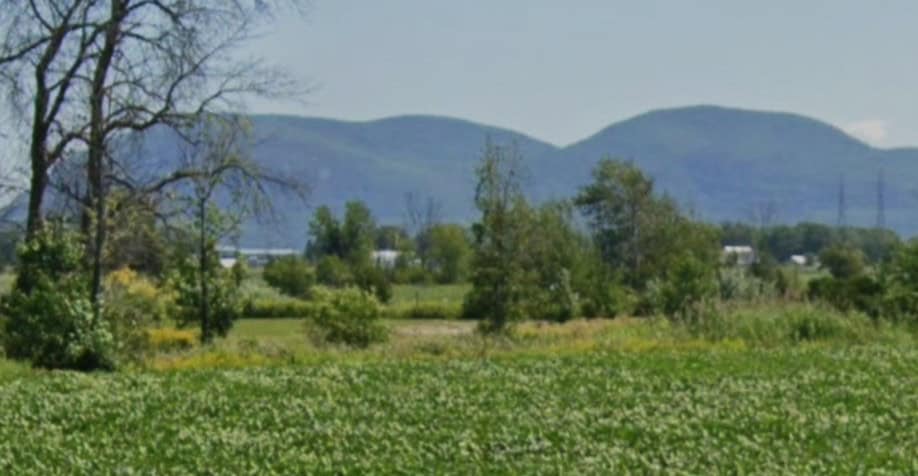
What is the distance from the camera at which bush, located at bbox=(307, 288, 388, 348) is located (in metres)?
25.3

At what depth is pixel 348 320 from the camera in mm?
25469

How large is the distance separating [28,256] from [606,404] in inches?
425

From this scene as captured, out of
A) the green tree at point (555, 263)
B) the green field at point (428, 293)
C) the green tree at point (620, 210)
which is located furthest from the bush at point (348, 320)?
the green tree at point (620, 210)

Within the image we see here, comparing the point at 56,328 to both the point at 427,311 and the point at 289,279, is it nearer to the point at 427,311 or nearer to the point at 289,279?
the point at 427,311

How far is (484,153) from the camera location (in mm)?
31078

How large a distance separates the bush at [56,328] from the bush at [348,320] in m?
6.64

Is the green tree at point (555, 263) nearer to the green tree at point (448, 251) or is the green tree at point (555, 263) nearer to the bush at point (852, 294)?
the bush at point (852, 294)

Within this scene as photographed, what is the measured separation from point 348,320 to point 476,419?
1405 cm

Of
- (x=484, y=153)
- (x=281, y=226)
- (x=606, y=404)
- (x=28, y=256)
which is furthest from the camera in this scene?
(x=484, y=153)

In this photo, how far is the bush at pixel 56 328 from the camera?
1862cm

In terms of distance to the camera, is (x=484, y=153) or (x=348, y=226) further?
(x=348, y=226)

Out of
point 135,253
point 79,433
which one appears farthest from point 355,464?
point 135,253

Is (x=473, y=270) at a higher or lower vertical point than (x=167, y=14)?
lower

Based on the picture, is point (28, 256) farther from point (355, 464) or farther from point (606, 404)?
point (355, 464)
